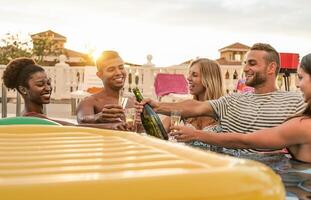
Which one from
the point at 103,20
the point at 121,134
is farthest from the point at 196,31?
the point at 121,134

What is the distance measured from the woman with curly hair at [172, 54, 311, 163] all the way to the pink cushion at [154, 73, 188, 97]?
633cm

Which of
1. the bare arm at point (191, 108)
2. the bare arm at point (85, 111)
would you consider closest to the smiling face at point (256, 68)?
the bare arm at point (191, 108)

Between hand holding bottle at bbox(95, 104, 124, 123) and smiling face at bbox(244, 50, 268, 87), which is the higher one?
smiling face at bbox(244, 50, 268, 87)

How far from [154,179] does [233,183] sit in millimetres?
95

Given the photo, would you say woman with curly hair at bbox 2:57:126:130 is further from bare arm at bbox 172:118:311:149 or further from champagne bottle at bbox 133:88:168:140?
bare arm at bbox 172:118:311:149

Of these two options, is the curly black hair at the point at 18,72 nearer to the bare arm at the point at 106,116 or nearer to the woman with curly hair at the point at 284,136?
the bare arm at the point at 106,116

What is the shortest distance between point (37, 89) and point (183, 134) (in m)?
1.09

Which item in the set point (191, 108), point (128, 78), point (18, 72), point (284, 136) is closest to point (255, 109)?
point (191, 108)

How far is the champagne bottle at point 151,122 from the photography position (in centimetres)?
274

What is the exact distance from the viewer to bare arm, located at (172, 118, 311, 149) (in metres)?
2.44

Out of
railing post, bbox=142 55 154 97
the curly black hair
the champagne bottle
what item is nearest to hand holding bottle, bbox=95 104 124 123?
the champagne bottle

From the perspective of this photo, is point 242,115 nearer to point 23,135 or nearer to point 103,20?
point 23,135

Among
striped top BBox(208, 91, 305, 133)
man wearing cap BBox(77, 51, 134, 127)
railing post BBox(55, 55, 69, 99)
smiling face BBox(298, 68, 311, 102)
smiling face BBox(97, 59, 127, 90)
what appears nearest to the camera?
smiling face BBox(298, 68, 311, 102)

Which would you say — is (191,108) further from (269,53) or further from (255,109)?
(269,53)
